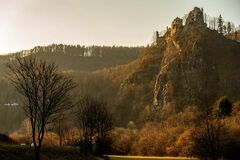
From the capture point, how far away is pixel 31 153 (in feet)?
142

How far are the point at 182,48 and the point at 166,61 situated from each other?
24.3 ft

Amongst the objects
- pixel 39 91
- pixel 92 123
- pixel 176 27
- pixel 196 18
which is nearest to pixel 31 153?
pixel 39 91

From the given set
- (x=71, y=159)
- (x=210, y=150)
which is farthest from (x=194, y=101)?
(x=71, y=159)

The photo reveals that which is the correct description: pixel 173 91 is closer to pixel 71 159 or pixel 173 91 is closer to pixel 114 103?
pixel 114 103

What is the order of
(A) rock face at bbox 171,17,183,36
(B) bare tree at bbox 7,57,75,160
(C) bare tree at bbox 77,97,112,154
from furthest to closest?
(A) rock face at bbox 171,17,183,36 < (C) bare tree at bbox 77,97,112,154 < (B) bare tree at bbox 7,57,75,160

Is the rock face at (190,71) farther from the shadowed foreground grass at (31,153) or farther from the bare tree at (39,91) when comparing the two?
the bare tree at (39,91)

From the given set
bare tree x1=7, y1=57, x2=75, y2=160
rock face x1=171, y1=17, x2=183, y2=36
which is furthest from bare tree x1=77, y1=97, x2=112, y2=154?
rock face x1=171, y1=17, x2=183, y2=36

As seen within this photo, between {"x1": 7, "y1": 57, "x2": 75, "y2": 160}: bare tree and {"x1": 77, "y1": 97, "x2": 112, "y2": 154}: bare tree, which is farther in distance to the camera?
{"x1": 77, "y1": 97, "x2": 112, "y2": 154}: bare tree

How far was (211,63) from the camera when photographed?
160 m

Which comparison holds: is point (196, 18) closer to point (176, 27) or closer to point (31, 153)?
point (176, 27)

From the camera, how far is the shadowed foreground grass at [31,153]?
131ft

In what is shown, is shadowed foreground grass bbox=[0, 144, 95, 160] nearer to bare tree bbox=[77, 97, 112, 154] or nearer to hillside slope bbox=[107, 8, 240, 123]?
bare tree bbox=[77, 97, 112, 154]

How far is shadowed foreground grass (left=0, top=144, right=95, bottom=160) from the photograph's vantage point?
39.9m

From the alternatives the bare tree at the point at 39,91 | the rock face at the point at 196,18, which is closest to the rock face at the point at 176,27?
the rock face at the point at 196,18
